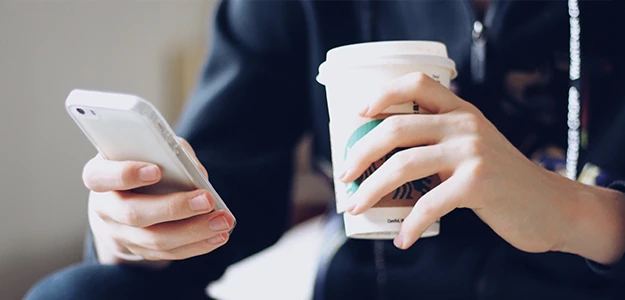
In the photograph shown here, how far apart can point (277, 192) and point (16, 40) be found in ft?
3.61

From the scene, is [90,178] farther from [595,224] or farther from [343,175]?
[595,224]

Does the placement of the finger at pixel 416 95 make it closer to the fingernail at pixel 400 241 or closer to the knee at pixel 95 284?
the fingernail at pixel 400 241

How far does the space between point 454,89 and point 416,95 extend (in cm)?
31

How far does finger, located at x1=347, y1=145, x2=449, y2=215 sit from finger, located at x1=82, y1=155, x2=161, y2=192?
0.19 meters

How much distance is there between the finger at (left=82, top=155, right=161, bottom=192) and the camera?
1.76ft

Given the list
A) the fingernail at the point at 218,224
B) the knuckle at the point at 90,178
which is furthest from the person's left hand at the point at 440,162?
the knuckle at the point at 90,178

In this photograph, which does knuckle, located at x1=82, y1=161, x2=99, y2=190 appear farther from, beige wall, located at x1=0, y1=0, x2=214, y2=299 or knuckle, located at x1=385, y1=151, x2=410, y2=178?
beige wall, located at x1=0, y1=0, x2=214, y2=299

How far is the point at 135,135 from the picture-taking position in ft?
1.70

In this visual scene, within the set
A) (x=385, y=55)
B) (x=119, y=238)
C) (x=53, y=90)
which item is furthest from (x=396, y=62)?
(x=53, y=90)

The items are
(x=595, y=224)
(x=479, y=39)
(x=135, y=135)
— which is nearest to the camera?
(x=135, y=135)

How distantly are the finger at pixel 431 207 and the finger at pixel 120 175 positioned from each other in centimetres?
23

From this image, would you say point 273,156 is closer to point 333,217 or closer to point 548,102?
point 333,217

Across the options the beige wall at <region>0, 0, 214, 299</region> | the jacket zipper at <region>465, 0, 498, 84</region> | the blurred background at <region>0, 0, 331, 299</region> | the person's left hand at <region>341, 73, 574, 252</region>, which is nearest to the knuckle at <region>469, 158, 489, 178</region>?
the person's left hand at <region>341, 73, 574, 252</region>

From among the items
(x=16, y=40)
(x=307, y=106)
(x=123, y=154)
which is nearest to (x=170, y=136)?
(x=123, y=154)
